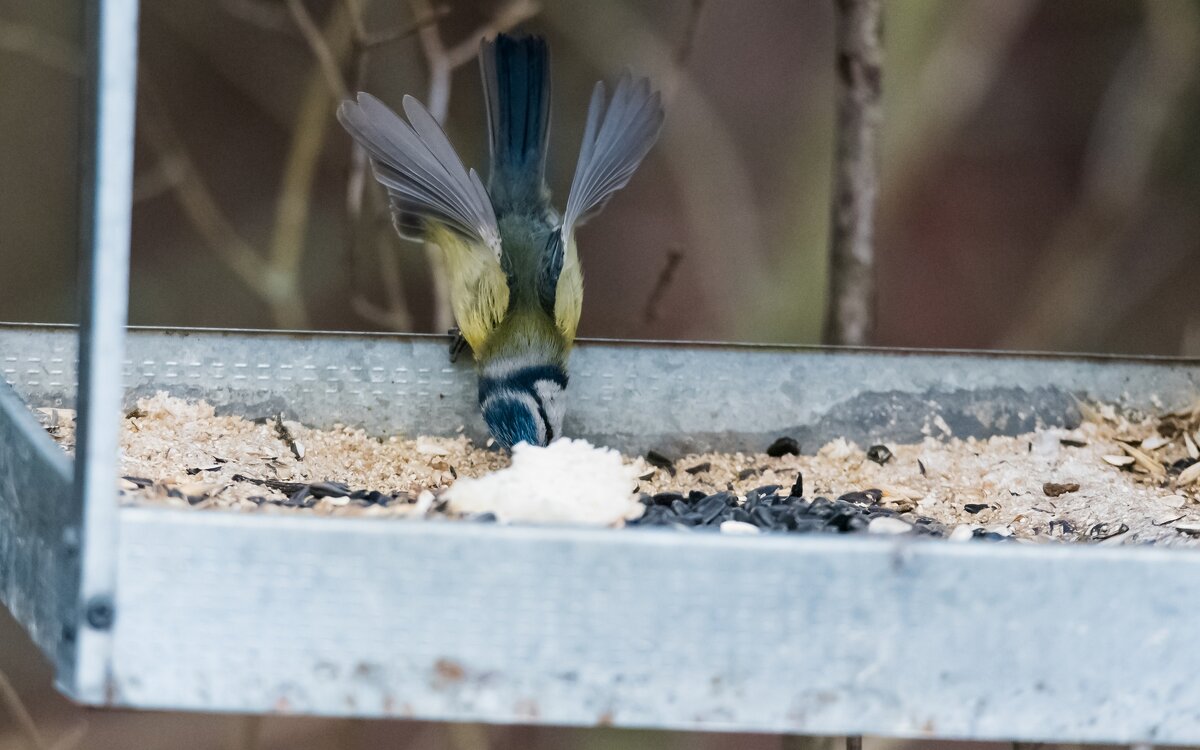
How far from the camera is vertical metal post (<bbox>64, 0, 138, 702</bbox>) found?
36.1 inches

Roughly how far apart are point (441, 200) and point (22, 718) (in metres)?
1.31

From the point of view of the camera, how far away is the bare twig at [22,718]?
2453 mm

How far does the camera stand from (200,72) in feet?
8.07

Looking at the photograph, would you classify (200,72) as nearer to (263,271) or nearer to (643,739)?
(263,271)

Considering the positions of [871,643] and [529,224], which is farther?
[529,224]

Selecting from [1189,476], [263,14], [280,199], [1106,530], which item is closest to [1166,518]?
[1106,530]

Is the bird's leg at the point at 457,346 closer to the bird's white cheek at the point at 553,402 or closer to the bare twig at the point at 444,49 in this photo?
the bird's white cheek at the point at 553,402

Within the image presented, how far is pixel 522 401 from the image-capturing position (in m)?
1.89

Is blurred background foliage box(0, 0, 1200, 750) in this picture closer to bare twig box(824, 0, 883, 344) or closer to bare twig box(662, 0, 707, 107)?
bare twig box(662, 0, 707, 107)

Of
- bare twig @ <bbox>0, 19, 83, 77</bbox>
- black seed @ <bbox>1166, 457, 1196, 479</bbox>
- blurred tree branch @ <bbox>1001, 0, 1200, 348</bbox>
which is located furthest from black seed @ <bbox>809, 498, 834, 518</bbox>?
bare twig @ <bbox>0, 19, 83, 77</bbox>

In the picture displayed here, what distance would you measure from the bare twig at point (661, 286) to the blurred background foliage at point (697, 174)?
0.03 feet

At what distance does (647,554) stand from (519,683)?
0.44ft

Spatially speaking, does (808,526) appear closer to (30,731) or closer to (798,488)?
(798,488)

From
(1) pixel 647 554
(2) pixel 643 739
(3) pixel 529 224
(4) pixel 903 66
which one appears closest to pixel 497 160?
(3) pixel 529 224
